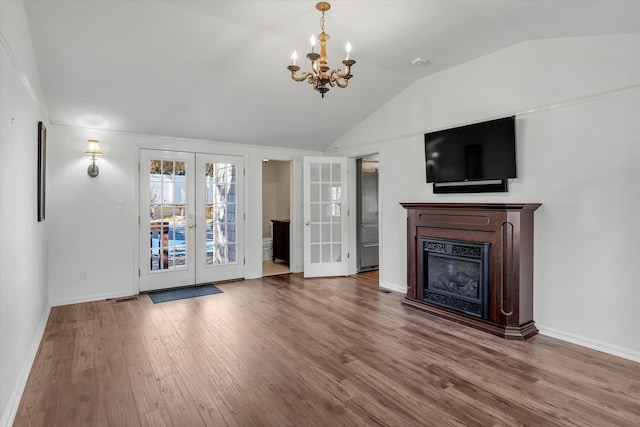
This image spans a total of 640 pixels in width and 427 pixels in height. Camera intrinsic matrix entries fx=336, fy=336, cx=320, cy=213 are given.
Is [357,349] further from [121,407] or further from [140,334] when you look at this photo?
[140,334]

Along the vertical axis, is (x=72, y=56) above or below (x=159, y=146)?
above

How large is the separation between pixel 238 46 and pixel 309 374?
303 cm

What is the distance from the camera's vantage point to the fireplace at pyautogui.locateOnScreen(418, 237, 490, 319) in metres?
3.42

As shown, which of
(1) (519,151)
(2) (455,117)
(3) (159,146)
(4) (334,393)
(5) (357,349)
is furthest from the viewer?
(3) (159,146)

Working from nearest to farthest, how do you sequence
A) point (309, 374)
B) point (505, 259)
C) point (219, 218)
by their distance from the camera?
1. point (309, 374)
2. point (505, 259)
3. point (219, 218)

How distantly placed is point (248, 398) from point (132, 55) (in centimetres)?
317

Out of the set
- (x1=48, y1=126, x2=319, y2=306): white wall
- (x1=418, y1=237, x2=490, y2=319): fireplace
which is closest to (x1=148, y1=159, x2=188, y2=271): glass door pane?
(x1=48, y1=126, x2=319, y2=306): white wall

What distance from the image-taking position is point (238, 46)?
10.8 ft

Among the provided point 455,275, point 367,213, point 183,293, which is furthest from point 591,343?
point 183,293

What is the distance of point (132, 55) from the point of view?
125 inches

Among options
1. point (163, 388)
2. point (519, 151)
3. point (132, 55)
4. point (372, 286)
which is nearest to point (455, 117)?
point (519, 151)

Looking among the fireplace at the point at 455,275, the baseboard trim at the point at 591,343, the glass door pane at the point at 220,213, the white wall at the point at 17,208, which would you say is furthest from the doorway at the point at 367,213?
the white wall at the point at 17,208

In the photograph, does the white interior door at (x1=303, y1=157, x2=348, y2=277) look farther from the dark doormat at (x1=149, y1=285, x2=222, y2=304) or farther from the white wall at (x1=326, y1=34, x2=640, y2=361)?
the white wall at (x1=326, y1=34, x2=640, y2=361)

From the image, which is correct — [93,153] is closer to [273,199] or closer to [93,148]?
[93,148]
